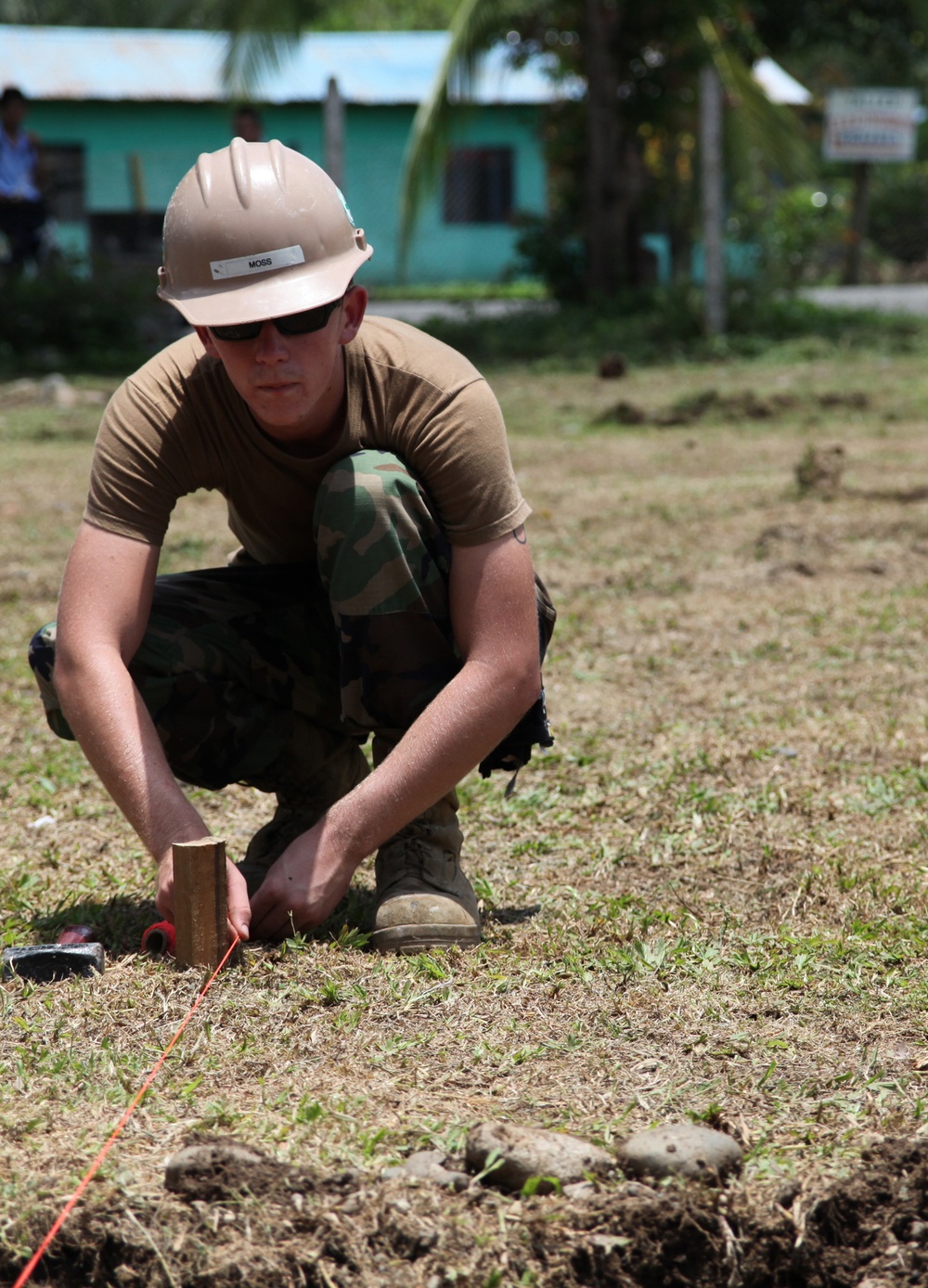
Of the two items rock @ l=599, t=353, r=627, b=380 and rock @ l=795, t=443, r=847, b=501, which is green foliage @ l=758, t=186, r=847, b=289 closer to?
rock @ l=599, t=353, r=627, b=380

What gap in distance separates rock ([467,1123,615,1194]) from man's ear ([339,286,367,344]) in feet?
3.93

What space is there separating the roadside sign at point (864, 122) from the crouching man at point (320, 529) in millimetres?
17467

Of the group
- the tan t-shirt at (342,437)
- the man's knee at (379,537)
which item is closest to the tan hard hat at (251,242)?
the tan t-shirt at (342,437)

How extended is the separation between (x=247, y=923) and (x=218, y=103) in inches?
786

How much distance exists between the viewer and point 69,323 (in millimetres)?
10969

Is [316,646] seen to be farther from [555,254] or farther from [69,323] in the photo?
[555,254]

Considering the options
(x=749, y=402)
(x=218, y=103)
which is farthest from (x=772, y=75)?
(x=749, y=402)

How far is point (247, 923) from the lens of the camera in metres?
2.28

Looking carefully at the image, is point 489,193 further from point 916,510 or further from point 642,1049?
point 642,1049

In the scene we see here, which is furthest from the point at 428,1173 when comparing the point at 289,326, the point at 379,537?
the point at 289,326

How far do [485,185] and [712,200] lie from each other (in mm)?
11695

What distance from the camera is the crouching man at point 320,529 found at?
2184mm

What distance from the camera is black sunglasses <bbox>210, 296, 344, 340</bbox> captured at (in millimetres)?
2158

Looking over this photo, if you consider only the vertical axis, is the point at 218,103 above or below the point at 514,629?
above
